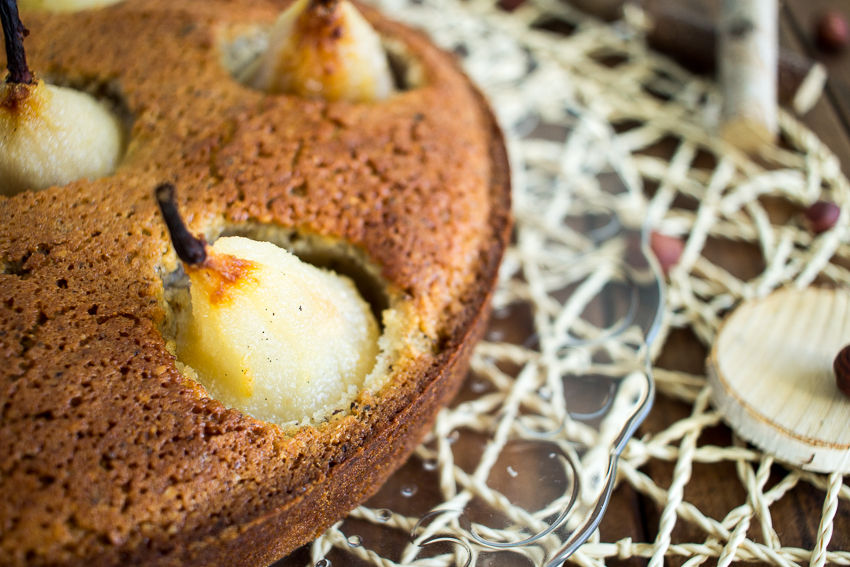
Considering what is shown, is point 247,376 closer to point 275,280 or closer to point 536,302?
point 275,280

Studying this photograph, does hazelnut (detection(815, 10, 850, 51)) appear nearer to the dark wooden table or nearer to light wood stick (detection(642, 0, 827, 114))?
light wood stick (detection(642, 0, 827, 114))

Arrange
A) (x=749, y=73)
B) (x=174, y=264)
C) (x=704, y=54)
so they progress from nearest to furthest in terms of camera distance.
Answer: (x=174, y=264) < (x=749, y=73) < (x=704, y=54)

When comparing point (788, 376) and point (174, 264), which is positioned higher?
point (174, 264)

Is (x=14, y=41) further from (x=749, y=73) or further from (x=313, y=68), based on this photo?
(x=749, y=73)

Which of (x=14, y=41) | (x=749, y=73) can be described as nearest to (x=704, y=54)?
(x=749, y=73)

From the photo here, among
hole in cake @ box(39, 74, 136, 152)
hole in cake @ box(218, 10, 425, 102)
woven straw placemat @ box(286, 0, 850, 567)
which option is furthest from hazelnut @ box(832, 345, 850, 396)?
hole in cake @ box(39, 74, 136, 152)

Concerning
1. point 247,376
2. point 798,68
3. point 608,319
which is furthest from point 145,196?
point 798,68
